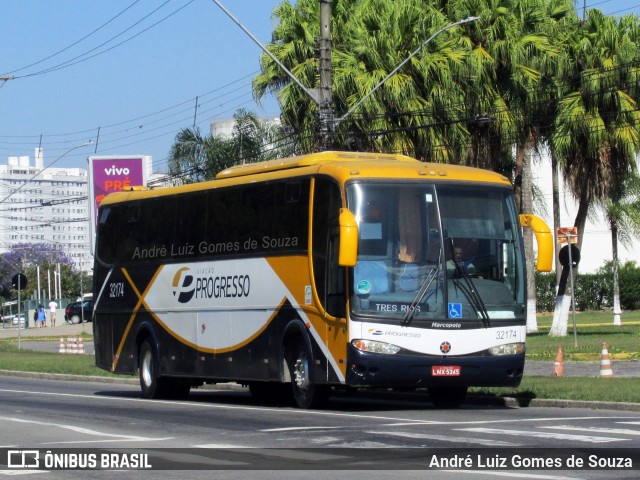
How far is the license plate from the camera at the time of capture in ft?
59.0

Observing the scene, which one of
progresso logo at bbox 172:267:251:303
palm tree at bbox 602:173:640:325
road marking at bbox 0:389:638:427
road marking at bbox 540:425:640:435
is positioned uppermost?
palm tree at bbox 602:173:640:325

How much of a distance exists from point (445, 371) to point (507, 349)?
1.07m

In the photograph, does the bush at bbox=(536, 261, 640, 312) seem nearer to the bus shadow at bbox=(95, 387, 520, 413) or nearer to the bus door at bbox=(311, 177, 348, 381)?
the bus shadow at bbox=(95, 387, 520, 413)

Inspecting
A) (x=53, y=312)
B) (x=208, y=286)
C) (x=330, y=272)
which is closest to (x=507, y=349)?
(x=330, y=272)

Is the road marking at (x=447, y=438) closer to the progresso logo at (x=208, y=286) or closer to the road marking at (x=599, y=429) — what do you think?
the road marking at (x=599, y=429)

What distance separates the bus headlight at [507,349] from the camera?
18.4 metres

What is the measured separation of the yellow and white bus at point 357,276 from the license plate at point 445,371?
0.04 ft

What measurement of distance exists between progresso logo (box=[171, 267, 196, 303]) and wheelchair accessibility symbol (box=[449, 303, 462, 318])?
574cm

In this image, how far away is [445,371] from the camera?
18.0 metres

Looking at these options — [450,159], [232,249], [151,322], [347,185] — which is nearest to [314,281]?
[347,185]

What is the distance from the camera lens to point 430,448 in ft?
42.1

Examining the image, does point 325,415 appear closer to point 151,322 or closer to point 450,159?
point 151,322

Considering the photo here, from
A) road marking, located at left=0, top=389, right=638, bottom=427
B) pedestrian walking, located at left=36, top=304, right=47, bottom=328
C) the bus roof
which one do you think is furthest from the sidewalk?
the bus roof

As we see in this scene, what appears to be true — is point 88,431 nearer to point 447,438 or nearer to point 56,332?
point 447,438
